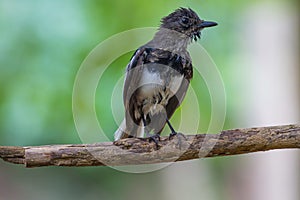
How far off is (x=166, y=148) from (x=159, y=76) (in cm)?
47

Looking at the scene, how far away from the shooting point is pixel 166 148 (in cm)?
230

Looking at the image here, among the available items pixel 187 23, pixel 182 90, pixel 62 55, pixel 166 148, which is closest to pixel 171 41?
pixel 187 23

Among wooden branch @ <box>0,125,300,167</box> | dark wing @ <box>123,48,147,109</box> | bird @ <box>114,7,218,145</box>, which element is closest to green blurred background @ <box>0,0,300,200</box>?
bird @ <box>114,7,218,145</box>

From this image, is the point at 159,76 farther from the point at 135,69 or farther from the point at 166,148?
the point at 166,148

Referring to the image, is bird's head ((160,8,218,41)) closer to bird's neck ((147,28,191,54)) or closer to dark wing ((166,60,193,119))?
bird's neck ((147,28,191,54))

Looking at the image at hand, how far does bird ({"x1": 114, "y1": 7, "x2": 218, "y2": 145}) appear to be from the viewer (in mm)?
2668

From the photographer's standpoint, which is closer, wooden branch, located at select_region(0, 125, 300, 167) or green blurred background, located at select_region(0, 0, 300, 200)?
wooden branch, located at select_region(0, 125, 300, 167)

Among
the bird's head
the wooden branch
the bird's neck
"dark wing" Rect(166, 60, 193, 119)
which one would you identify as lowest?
the wooden branch

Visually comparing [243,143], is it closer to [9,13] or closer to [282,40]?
[282,40]

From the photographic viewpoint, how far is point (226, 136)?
226cm

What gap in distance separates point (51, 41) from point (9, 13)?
0.33 meters

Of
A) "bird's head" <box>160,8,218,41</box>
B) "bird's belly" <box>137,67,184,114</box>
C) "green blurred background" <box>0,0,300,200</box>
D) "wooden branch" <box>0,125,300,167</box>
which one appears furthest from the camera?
"green blurred background" <box>0,0,300,200</box>

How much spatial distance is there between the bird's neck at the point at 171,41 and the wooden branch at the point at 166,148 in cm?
56

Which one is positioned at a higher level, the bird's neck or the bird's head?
the bird's head
